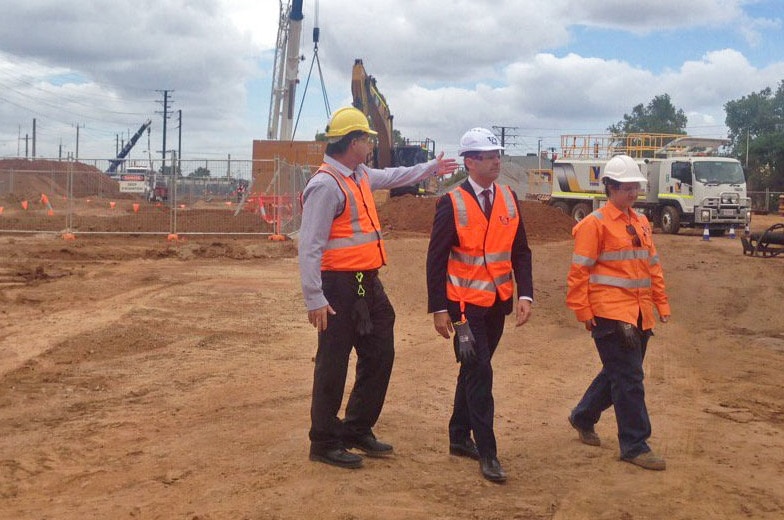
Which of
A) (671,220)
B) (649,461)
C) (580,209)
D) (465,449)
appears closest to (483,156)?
(465,449)

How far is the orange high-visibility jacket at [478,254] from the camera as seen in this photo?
5324 millimetres

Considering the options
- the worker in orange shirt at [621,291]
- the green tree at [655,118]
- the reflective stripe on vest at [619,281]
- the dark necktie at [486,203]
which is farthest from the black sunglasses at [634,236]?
the green tree at [655,118]

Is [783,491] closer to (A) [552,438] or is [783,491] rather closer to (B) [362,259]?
(A) [552,438]

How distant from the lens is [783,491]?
512cm

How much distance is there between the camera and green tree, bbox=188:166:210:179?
88.5 feet

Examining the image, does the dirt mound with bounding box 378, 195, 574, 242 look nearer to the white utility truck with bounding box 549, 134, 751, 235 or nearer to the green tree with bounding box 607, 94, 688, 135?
the white utility truck with bounding box 549, 134, 751, 235

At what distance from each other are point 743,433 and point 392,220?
2654 centimetres

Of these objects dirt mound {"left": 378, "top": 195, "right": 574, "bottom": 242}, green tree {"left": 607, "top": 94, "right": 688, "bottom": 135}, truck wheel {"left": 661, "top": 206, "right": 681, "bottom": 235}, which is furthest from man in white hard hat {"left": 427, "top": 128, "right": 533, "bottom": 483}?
green tree {"left": 607, "top": 94, "right": 688, "bottom": 135}

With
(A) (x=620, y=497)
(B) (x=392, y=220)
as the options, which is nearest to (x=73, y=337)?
(A) (x=620, y=497)

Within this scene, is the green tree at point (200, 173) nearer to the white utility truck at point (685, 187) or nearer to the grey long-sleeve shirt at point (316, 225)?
the white utility truck at point (685, 187)

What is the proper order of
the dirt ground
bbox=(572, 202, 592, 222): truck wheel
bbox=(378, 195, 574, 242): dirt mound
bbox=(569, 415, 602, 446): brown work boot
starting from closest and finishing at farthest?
the dirt ground → bbox=(569, 415, 602, 446): brown work boot → bbox=(378, 195, 574, 242): dirt mound → bbox=(572, 202, 592, 222): truck wheel

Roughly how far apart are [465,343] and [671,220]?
27227mm

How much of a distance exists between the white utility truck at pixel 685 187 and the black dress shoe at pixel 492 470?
26379 millimetres

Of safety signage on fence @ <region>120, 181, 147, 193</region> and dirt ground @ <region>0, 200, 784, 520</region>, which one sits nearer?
dirt ground @ <region>0, 200, 784, 520</region>
